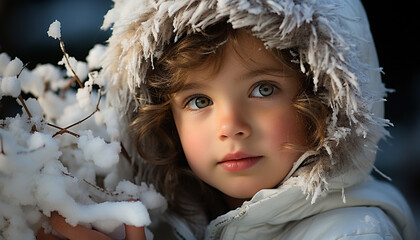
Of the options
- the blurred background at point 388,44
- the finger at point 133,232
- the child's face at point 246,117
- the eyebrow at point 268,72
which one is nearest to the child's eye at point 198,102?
the child's face at point 246,117

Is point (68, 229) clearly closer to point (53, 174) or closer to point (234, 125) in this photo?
point (53, 174)

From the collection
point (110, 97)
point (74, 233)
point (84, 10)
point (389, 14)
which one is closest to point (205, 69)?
point (110, 97)

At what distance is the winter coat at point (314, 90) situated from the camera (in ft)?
2.52

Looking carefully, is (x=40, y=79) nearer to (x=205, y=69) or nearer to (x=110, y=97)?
(x=110, y=97)

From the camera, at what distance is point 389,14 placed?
207 cm

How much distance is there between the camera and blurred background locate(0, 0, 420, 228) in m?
1.82

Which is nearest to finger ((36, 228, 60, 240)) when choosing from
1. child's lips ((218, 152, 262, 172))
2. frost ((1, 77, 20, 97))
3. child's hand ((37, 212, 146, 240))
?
child's hand ((37, 212, 146, 240))

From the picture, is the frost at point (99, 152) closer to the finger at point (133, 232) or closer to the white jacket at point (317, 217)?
the finger at point (133, 232)

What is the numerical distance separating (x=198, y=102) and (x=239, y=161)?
0.46 feet

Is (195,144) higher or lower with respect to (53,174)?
lower

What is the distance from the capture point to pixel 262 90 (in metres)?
0.85

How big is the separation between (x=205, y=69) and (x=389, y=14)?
1.52 metres

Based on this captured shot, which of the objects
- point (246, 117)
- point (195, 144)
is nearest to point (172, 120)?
point (195, 144)

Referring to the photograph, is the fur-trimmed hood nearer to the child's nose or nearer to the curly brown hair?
the curly brown hair
